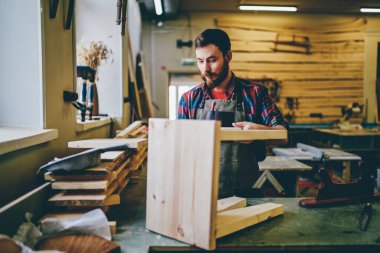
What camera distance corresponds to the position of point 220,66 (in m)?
2.15

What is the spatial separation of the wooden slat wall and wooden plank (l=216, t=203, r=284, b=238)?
681 centimetres

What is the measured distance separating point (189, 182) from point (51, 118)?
1.10 m

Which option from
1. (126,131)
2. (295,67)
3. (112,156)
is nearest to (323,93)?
(295,67)

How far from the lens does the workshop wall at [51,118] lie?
1.58 m

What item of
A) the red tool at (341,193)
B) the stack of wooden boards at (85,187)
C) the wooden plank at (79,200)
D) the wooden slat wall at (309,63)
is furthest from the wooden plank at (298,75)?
the wooden plank at (79,200)

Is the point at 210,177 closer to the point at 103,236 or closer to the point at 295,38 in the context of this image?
the point at 103,236

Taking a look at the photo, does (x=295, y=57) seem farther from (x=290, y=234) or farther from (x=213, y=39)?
(x=290, y=234)

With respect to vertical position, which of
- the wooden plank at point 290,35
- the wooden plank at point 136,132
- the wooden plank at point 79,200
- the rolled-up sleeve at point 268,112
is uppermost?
the wooden plank at point 290,35

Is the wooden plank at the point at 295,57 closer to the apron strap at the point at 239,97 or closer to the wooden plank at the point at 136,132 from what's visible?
the wooden plank at the point at 136,132

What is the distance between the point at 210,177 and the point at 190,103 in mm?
1231

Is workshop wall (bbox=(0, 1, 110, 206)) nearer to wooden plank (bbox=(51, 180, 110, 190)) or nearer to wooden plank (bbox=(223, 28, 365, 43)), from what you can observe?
wooden plank (bbox=(51, 180, 110, 190))

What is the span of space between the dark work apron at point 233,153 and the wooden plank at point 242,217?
0.60m

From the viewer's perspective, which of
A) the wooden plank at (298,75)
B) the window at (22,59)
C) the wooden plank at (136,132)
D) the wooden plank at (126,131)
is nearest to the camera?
the window at (22,59)

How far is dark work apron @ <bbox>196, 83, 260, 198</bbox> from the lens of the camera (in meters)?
2.26
